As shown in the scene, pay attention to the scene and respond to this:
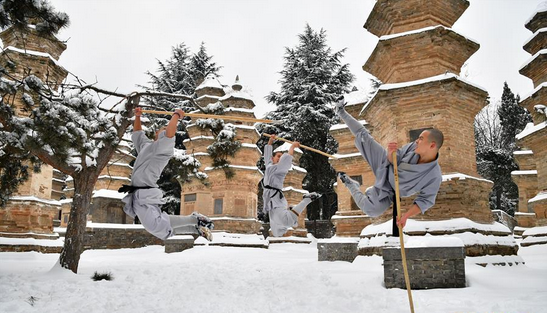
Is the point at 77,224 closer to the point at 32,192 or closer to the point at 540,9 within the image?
the point at 32,192

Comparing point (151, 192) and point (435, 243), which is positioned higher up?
point (151, 192)

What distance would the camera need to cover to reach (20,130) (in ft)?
27.6

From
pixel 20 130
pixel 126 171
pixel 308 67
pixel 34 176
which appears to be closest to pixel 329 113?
pixel 308 67

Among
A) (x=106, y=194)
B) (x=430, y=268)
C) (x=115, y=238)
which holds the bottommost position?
(x=115, y=238)

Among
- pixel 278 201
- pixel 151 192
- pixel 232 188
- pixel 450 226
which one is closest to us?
pixel 151 192

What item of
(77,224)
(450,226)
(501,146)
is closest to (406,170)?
(450,226)

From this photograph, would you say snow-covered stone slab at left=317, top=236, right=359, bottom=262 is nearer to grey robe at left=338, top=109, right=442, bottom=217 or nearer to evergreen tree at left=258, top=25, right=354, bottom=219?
grey robe at left=338, top=109, right=442, bottom=217

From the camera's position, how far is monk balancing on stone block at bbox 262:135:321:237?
7828 millimetres

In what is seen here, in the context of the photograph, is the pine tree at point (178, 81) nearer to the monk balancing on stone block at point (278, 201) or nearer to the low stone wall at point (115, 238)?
the low stone wall at point (115, 238)

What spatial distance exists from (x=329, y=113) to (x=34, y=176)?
2881 centimetres

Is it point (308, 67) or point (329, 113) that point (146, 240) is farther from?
point (308, 67)

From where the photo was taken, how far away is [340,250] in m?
13.2

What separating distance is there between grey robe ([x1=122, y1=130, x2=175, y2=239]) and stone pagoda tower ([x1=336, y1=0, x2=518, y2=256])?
27.2ft

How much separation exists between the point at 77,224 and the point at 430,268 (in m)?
8.46
